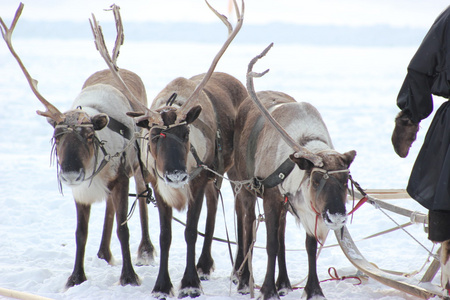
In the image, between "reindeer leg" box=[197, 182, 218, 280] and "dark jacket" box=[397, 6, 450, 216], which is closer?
"dark jacket" box=[397, 6, 450, 216]

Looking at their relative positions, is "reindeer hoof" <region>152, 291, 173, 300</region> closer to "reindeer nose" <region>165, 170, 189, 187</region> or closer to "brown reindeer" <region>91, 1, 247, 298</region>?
"brown reindeer" <region>91, 1, 247, 298</region>

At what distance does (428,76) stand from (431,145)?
17.1 inches

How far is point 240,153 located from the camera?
5.78 metres

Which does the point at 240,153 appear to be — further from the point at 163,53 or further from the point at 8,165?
the point at 163,53

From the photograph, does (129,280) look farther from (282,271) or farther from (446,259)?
(446,259)

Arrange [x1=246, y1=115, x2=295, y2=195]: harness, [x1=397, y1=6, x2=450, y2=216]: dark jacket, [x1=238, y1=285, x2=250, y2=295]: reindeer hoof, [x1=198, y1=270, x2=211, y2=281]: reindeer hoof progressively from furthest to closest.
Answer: [x1=198, y1=270, x2=211, y2=281]: reindeer hoof < [x1=238, y1=285, x2=250, y2=295]: reindeer hoof < [x1=246, y1=115, x2=295, y2=195]: harness < [x1=397, y1=6, x2=450, y2=216]: dark jacket

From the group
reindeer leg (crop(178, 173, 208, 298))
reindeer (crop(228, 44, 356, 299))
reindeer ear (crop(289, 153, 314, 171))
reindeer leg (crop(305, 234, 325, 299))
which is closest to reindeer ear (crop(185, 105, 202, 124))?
reindeer (crop(228, 44, 356, 299))

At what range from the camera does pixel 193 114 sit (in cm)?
502

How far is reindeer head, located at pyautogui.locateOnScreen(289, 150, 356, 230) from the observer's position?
165 inches

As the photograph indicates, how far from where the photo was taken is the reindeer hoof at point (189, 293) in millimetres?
5114

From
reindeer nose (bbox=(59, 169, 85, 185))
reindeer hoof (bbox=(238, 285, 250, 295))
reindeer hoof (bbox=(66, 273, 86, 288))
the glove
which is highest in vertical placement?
the glove

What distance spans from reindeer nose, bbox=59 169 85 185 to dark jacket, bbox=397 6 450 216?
2721 mm

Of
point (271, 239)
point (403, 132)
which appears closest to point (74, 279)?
point (271, 239)

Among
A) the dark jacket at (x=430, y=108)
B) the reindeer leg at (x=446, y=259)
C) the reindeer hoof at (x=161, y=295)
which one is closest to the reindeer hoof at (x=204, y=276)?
the reindeer hoof at (x=161, y=295)
